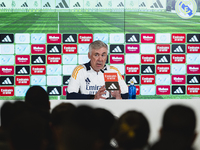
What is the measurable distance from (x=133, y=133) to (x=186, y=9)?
12.9ft

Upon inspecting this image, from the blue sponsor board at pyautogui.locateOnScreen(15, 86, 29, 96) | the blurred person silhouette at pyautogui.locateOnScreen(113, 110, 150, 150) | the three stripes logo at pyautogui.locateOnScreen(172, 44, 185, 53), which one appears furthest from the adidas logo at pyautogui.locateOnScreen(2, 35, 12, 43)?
the blurred person silhouette at pyautogui.locateOnScreen(113, 110, 150, 150)

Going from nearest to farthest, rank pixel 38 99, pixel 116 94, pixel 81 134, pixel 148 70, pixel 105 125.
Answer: pixel 81 134
pixel 105 125
pixel 38 99
pixel 116 94
pixel 148 70

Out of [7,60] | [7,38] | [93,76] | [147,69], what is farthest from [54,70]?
[147,69]

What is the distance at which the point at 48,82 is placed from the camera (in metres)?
4.15

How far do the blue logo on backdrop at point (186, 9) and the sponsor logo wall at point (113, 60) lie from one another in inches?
13.5

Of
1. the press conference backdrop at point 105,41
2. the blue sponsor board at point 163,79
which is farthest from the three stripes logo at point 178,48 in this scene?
the blue sponsor board at point 163,79

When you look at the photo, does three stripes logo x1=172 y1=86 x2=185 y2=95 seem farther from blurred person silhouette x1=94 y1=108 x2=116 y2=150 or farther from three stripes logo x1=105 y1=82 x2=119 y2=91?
blurred person silhouette x1=94 y1=108 x2=116 y2=150

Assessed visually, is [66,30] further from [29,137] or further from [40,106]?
[29,137]

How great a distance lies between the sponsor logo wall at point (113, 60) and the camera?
4.13 metres

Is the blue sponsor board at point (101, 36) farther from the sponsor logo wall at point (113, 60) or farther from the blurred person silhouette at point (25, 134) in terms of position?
the blurred person silhouette at point (25, 134)

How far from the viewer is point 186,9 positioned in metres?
4.26

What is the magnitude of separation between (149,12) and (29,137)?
12.6 feet

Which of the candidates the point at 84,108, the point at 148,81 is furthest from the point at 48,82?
the point at 84,108

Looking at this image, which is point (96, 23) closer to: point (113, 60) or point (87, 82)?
point (113, 60)
